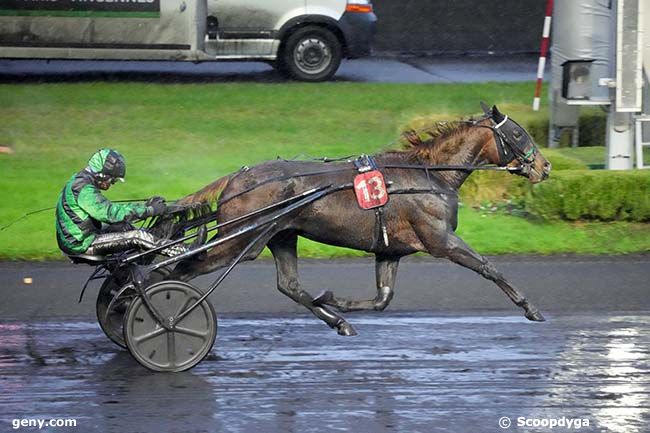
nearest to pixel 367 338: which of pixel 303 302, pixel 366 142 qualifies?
pixel 303 302

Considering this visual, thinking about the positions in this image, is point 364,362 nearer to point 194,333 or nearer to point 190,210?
point 194,333

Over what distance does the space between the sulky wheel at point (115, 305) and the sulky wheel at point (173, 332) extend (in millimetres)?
336

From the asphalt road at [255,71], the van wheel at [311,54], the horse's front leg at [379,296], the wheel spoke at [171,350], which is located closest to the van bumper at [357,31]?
the van wheel at [311,54]

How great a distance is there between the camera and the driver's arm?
7.52 m

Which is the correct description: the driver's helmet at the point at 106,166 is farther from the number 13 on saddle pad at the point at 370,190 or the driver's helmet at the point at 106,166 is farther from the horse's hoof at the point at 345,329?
the horse's hoof at the point at 345,329

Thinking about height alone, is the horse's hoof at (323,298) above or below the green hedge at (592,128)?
below

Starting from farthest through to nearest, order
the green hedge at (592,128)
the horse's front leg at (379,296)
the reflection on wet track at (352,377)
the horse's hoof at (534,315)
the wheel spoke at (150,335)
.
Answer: the green hedge at (592,128)
the horse's front leg at (379,296)
the horse's hoof at (534,315)
the wheel spoke at (150,335)
the reflection on wet track at (352,377)

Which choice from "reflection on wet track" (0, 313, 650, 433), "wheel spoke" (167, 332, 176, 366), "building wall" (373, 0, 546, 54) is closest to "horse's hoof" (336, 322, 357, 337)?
"reflection on wet track" (0, 313, 650, 433)

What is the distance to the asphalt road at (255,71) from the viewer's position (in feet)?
57.7

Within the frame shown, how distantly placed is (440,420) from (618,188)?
4884 mm

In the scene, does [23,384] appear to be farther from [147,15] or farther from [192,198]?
[147,15]

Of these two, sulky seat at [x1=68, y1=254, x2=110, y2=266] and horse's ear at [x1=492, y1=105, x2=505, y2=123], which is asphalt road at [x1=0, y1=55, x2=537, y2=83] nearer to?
horse's ear at [x1=492, y1=105, x2=505, y2=123]

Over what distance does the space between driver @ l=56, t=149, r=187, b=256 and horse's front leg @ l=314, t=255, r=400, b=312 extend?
1.25 m

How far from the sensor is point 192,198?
26.7 feet
